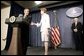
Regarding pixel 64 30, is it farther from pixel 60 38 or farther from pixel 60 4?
pixel 60 4

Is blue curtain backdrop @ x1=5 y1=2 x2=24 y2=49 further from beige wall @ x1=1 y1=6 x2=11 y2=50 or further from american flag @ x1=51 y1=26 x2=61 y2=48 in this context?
american flag @ x1=51 y1=26 x2=61 y2=48

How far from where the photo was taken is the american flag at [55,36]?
482cm

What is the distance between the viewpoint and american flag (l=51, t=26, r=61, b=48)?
482cm

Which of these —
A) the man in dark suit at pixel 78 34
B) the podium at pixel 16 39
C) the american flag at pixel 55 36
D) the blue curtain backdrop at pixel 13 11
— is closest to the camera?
the podium at pixel 16 39

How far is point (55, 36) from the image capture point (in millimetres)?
4906

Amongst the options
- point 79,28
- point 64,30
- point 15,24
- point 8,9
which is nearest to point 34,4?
point 8,9

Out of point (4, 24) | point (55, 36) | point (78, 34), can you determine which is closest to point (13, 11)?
point (4, 24)

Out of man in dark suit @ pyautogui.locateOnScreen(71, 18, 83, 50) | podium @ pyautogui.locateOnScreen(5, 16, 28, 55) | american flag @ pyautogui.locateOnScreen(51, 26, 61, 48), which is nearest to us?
podium @ pyautogui.locateOnScreen(5, 16, 28, 55)

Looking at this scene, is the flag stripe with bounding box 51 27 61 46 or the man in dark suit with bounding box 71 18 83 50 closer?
the man in dark suit with bounding box 71 18 83 50

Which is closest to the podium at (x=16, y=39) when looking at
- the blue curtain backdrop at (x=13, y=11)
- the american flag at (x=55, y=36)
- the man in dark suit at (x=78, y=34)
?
the blue curtain backdrop at (x=13, y=11)

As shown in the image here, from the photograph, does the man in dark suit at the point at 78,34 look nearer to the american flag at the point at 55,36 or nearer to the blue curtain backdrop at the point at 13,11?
the american flag at the point at 55,36

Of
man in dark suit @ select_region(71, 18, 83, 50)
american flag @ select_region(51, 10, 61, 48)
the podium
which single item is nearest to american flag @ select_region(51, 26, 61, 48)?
american flag @ select_region(51, 10, 61, 48)

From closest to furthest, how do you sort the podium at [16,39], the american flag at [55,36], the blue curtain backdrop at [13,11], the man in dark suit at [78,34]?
the podium at [16,39] < the man in dark suit at [78,34] < the blue curtain backdrop at [13,11] < the american flag at [55,36]

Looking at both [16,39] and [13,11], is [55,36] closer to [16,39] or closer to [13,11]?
[13,11]
